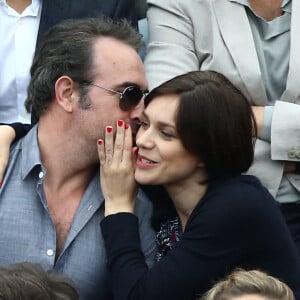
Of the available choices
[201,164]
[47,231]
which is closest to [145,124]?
[201,164]

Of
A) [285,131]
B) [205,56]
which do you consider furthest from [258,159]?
[205,56]

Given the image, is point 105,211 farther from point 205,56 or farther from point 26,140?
point 205,56

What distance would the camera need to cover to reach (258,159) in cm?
360

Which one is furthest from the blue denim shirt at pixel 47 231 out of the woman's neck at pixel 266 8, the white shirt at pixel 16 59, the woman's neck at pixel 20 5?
the woman's neck at pixel 266 8

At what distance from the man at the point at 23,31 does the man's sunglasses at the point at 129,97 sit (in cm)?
61

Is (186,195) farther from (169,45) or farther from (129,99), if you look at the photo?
(169,45)

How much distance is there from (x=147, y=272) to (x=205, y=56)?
3.62 feet

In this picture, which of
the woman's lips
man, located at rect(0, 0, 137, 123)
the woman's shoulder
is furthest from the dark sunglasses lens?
man, located at rect(0, 0, 137, 123)

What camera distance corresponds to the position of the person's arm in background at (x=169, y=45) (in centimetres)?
375

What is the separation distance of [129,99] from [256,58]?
0.58 m

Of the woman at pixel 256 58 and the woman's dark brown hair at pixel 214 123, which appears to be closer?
the woman's dark brown hair at pixel 214 123

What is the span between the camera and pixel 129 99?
11.2 feet

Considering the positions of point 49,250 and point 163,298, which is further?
point 49,250

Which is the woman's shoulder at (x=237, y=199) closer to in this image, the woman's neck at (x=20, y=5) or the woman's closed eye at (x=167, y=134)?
the woman's closed eye at (x=167, y=134)
